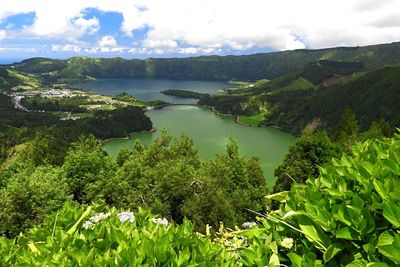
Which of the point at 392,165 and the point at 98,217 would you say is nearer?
the point at 392,165

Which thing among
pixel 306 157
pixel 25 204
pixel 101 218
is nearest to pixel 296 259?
pixel 101 218

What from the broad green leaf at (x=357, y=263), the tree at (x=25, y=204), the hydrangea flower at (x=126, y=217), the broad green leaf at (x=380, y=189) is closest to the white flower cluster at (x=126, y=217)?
the hydrangea flower at (x=126, y=217)

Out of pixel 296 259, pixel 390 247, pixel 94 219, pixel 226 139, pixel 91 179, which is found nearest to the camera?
pixel 390 247

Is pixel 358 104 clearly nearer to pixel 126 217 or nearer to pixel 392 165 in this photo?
pixel 392 165

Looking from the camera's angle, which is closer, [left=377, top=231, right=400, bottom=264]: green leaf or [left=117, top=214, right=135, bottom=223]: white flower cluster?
[left=377, top=231, right=400, bottom=264]: green leaf

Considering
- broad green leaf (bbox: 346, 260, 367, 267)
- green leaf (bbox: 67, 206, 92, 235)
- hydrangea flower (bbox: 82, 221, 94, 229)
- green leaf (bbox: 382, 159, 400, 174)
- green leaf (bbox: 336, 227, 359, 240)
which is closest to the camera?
broad green leaf (bbox: 346, 260, 367, 267)

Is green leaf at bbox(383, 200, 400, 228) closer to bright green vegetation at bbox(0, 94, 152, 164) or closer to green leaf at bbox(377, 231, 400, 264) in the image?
green leaf at bbox(377, 231, 400, 264)

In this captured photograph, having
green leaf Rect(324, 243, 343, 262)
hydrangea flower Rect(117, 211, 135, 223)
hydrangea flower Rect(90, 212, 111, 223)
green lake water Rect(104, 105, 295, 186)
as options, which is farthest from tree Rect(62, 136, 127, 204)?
green lake water Rect(104, 105, 295, 186)

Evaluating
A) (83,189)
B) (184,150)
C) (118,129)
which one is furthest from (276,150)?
(83,189)

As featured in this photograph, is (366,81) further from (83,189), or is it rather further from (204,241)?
(204,241)
